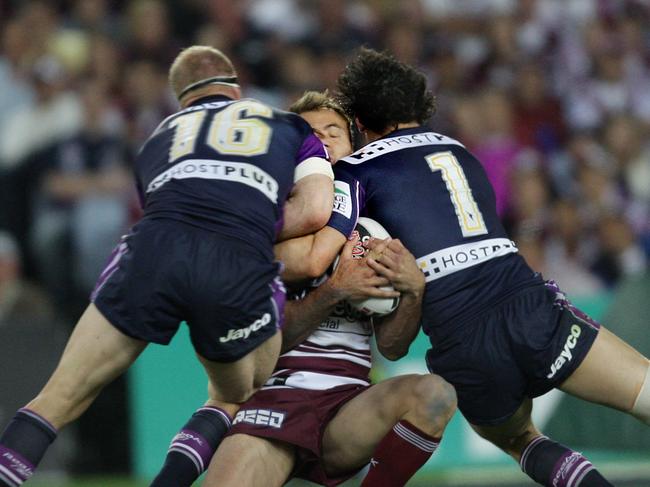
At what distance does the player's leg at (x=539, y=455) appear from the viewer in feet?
16.6

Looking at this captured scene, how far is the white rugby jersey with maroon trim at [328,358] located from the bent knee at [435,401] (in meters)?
0.46

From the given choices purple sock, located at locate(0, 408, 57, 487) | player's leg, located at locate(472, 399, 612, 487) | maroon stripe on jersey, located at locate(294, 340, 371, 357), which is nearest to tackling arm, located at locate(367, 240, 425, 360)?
maroon stripe on jersey, located at locate(294, 340, 371, 357)

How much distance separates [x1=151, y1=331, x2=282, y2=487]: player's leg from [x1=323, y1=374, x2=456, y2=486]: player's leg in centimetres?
44

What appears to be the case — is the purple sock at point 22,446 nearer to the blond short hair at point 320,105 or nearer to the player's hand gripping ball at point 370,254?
the player's hand gripping ball at point 370,254

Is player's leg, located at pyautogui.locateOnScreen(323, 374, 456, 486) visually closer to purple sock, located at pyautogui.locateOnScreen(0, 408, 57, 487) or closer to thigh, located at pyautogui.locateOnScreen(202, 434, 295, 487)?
thigh, located at pyautogui.locateOnScreen(202, 434, 295, 487)

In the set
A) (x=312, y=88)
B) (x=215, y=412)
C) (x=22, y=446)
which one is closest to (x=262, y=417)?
(x=215, y=412)

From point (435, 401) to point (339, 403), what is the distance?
518mm

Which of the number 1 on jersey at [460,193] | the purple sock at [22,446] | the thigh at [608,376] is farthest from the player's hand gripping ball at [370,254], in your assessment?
the purple sock at [22,446]

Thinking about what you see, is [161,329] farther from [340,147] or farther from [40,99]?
→ [40,99]

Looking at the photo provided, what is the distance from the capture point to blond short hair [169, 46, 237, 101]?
5.13 meters

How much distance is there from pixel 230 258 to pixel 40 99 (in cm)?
518

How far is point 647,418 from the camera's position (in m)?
4.88

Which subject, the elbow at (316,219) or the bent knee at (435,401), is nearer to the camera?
the bent knee at (435,401)

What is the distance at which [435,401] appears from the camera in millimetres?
4727
